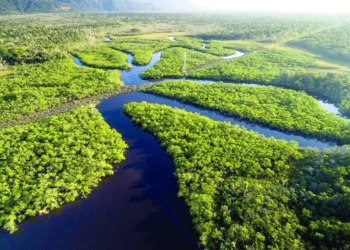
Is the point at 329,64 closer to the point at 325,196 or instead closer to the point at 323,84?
the point at 323,84

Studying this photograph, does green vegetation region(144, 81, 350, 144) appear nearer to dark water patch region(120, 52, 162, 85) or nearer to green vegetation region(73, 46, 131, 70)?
dark water patch region(120, 52, 162, 85)

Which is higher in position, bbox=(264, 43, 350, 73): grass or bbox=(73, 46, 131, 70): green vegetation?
bbox=(264, 43, 350, 73): grass

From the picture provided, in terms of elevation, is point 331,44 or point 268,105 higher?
point 331,44

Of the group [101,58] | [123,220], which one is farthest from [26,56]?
[123,220]

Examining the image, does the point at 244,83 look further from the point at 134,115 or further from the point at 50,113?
the point at 50,113

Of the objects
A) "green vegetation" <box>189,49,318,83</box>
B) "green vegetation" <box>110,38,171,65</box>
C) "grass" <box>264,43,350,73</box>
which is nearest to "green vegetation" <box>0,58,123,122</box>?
"green vegetation" <box>110,38,171,65</box>

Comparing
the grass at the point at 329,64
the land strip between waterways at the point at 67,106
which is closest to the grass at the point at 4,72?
the land strip between waterways at the point at 67,106
